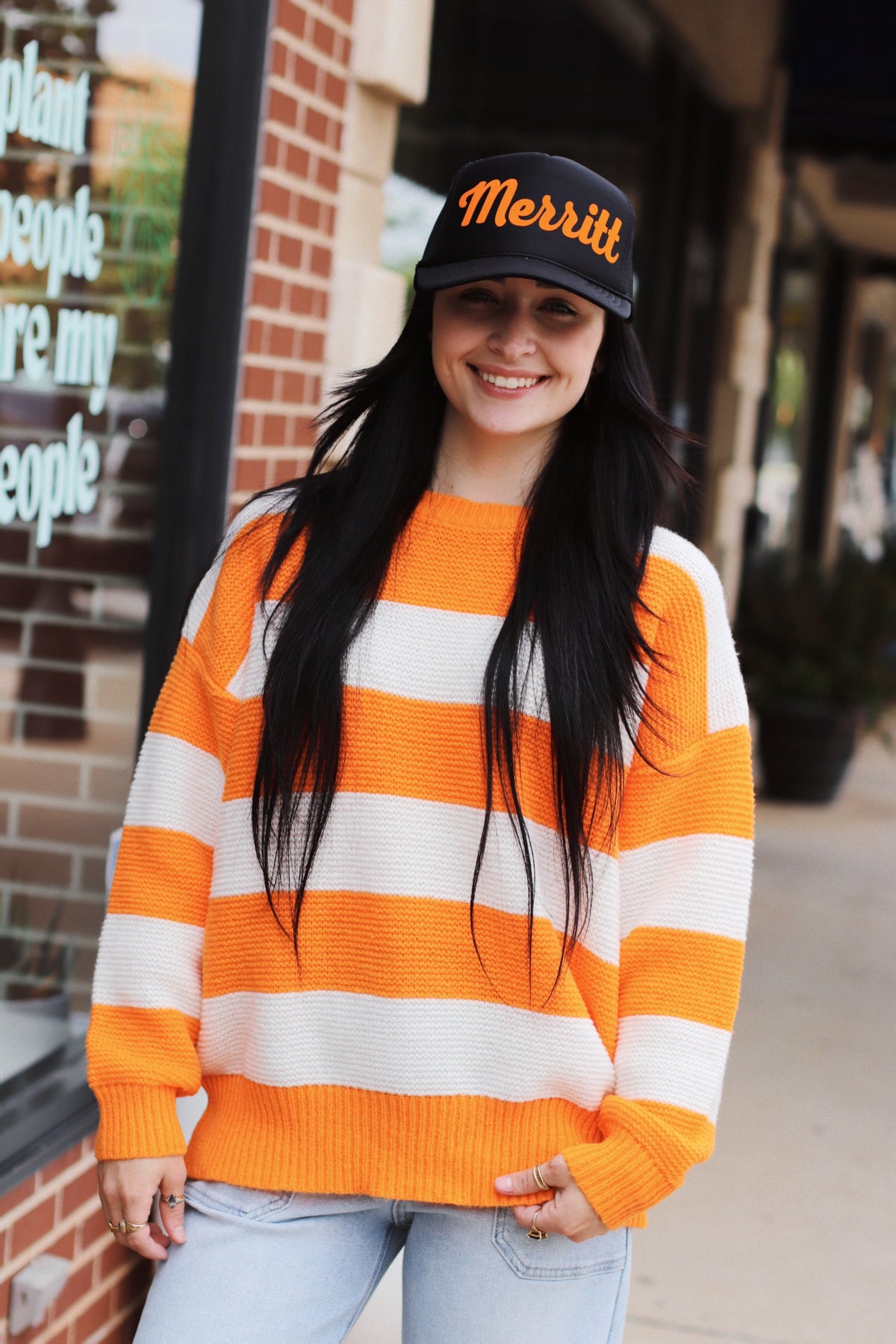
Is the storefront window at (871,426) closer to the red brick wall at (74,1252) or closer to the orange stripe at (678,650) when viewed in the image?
the red brick wall at (74,1252)

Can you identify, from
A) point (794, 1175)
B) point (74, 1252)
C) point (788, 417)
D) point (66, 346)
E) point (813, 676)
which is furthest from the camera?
point (788, 417)

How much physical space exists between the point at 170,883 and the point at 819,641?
312 inches

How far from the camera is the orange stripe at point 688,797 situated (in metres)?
1.83

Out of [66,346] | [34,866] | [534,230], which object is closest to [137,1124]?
[534,230]

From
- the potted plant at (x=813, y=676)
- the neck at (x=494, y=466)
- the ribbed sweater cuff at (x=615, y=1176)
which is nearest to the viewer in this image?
the ribbed sweater cuff at (x=615, y=1176)

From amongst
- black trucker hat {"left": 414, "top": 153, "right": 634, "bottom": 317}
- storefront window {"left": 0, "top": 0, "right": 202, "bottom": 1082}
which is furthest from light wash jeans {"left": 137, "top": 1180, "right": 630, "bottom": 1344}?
storefront window {"left": 0, "top": 0, "right": 202, "bottom": 1082}

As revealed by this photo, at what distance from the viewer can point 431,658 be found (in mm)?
1824

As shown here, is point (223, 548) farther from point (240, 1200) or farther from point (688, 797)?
point (240, 1200)

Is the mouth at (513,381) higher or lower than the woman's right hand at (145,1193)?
higher

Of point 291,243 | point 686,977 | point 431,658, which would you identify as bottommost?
point 686,977

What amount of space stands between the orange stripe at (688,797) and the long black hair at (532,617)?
36mm

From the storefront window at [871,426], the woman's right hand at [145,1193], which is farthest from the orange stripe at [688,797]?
the storefront window at [871,426]

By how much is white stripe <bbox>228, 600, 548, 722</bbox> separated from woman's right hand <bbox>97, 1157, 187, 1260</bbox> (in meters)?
0.58

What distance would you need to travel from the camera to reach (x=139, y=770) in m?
1.92
